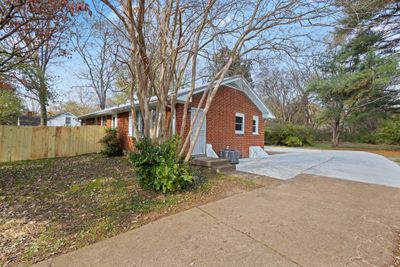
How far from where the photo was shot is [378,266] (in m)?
2.04

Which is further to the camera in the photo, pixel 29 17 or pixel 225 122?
pixel 225 122

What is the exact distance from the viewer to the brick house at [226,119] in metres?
8.27

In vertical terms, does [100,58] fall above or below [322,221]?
above

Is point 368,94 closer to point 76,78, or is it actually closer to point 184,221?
point 184,221

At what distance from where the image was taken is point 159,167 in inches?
163

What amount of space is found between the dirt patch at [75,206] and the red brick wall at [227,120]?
3.09m

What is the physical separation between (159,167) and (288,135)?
768 inches

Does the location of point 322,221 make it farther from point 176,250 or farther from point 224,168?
point 224,168

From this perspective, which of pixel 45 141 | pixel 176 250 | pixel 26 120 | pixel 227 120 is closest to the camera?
pixel 176 250

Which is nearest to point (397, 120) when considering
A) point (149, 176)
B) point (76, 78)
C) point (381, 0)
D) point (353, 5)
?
point (381, 0)

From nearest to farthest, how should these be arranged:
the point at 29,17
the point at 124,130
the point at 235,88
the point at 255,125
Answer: the point at 29,17
the point at 235,88
the point at 124,130
the point at 255,125

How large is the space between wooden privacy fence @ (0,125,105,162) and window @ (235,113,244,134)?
8288 mm

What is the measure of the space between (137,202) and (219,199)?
5.65 feet

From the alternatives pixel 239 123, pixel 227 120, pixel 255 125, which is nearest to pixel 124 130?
pixel 227 120
